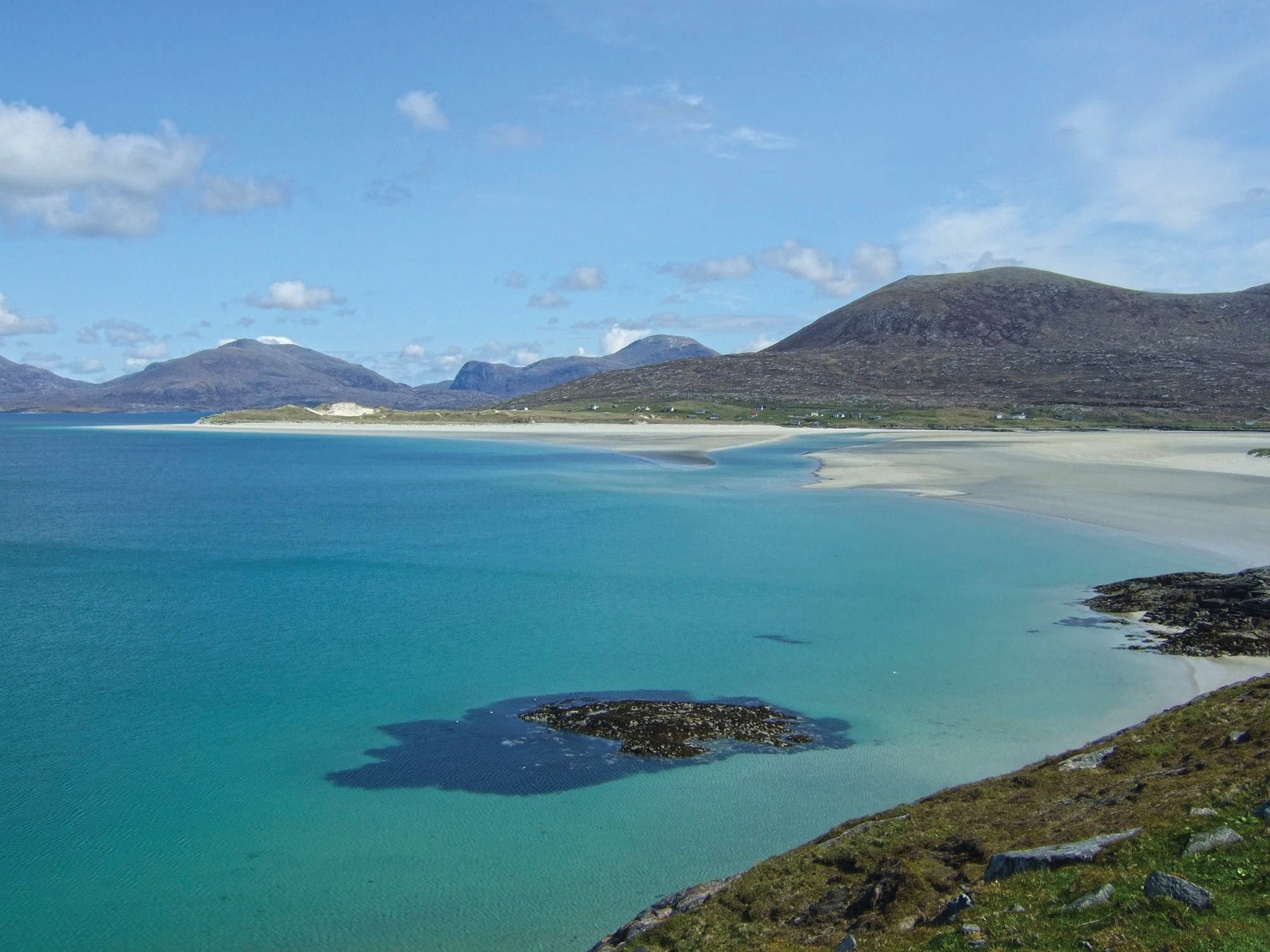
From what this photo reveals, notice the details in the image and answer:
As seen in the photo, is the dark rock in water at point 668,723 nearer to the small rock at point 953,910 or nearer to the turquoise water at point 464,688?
the turquoise water at point 464,688

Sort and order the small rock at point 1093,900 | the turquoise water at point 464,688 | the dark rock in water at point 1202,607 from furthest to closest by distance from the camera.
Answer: the dark rock in water at point 1202,607 < the turquoise water at point 464,688 < the small rock at point 1093,900

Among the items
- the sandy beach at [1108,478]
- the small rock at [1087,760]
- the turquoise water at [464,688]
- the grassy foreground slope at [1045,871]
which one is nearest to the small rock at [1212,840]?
the grassy foreground slope at [1045,871]

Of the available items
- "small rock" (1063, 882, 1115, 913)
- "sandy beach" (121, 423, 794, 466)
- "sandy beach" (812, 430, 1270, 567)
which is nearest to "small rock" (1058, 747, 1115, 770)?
"small rock" (1063, 882, 1115, 913)

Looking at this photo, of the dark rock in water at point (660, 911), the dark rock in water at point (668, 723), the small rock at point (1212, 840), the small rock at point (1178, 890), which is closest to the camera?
the small rock at point (1178, 890)

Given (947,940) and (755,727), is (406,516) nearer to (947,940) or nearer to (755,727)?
(755,727)

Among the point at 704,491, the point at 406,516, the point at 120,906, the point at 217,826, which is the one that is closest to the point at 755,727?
the point at 217,826

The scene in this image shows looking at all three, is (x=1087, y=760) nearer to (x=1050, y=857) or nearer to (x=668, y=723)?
(x=1050, y=857)

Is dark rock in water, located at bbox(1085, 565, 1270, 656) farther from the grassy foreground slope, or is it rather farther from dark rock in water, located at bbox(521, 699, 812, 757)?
dark rock in water, located at bbox(521, 699, 812, 757)
